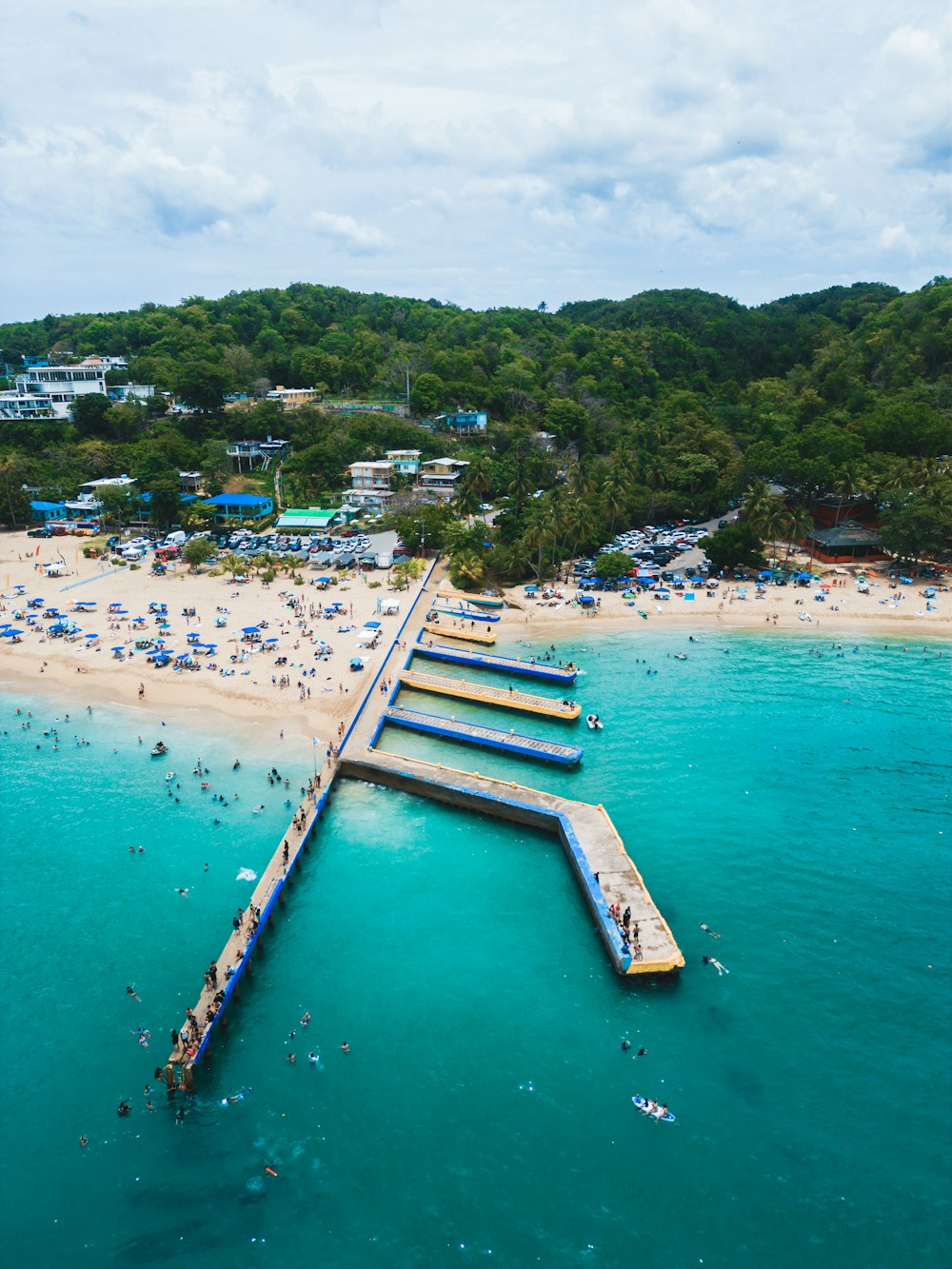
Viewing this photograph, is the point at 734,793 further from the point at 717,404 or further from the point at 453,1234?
the point at 717,404

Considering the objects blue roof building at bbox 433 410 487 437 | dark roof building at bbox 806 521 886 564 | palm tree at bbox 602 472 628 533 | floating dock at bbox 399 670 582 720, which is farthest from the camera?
blue roof building at bbox 433 410 487 437

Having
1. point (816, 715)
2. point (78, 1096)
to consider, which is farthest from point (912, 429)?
point (78, 1096)

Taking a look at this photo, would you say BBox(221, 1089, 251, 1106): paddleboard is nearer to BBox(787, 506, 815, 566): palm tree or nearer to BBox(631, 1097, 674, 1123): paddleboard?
BBox(631, 1097, 674, 1123): paddleboard

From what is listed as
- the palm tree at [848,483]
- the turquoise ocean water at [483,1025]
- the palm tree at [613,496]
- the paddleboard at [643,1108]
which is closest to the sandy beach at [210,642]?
the turquoise ocean water at [483,1025]

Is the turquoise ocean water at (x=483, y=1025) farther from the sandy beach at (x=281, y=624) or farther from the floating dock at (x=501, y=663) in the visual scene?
the floating dock at (x=501, y=663)

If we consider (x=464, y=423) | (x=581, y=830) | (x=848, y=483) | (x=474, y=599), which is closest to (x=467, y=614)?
(x=474, y=599)

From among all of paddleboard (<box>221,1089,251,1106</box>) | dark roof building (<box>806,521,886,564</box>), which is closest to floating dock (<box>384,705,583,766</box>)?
paddleboard (<box>221,1089,251,1106</box>)

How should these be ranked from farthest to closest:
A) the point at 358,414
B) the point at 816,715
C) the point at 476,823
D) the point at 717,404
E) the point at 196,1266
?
the point at 717,404 → the point at 358,414 → the point at 816,715 → the point at 476,823 → the point at 196,1266
